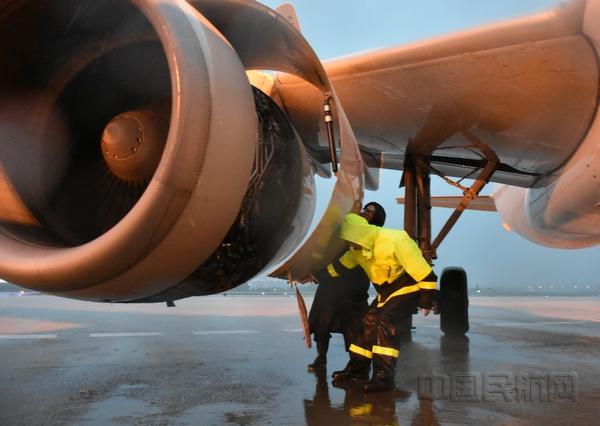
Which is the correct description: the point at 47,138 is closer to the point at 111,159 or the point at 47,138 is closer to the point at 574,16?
the point at 111,159

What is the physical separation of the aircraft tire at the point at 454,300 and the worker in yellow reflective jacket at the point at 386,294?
11.4 feet

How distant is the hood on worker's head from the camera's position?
11.9 ft

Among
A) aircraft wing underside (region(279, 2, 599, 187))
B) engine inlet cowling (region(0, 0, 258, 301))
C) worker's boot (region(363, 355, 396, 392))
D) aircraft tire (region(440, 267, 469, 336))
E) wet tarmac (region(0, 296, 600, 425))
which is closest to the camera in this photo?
engine inlet cowling (region(0, 0, 258, 301))

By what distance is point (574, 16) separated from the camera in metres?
4.07

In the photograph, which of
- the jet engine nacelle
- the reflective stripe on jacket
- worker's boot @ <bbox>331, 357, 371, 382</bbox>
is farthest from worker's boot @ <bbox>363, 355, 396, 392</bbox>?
the jet engine nacelle

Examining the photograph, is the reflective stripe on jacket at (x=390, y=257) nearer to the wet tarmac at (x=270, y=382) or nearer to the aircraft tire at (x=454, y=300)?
the wet tarmac at (x=270, y=382)

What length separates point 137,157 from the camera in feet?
9.96

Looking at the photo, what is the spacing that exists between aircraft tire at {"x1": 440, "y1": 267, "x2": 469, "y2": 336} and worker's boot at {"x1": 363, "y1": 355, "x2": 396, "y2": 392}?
3.80m

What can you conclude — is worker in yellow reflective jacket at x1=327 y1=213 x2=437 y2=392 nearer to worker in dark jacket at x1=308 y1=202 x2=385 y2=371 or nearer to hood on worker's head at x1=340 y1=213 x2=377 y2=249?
hood on worker's head at x1=340 y1=213 x2=377 y2=249

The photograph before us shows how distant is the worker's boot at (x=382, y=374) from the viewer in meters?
3.85

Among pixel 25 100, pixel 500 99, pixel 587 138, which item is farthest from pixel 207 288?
pixel 587 138

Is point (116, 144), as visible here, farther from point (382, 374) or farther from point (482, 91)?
point (482, 91)

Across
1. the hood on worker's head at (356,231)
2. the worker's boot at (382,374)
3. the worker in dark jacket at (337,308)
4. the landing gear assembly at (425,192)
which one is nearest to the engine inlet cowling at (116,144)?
the hood on worker's head at (356,231)

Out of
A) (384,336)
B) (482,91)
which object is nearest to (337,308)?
(384,336)
